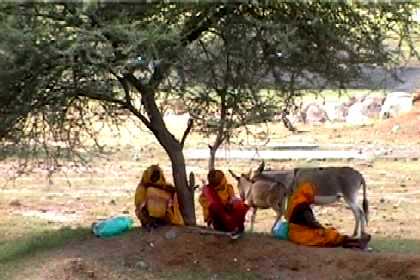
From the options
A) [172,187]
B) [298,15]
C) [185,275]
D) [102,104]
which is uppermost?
[298,15]

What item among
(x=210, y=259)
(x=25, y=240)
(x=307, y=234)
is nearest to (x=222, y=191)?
(x=210, y=259)

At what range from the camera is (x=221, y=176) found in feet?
37.9

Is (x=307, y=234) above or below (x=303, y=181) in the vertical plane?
below

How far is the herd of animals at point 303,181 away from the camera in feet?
41.6

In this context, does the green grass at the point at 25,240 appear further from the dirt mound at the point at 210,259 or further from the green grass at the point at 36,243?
the dirt mound at the point at 210,259

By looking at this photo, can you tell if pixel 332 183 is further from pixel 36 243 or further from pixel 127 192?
pixel 127 192

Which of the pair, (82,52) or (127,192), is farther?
(127,192)

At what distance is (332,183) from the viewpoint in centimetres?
1284

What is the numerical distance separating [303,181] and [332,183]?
0.46m

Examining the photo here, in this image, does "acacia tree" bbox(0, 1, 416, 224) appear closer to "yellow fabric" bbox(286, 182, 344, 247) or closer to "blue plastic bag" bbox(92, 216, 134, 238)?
"blue plastic bag" bbox(92, 216, 134, 238)

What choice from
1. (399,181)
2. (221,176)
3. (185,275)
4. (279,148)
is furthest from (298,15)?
(279,148)

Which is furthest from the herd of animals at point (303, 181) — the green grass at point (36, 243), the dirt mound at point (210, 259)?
the green grass at point (36, 243)

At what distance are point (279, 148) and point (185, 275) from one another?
15992 mm

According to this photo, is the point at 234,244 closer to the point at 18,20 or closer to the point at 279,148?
the point at 18,20
